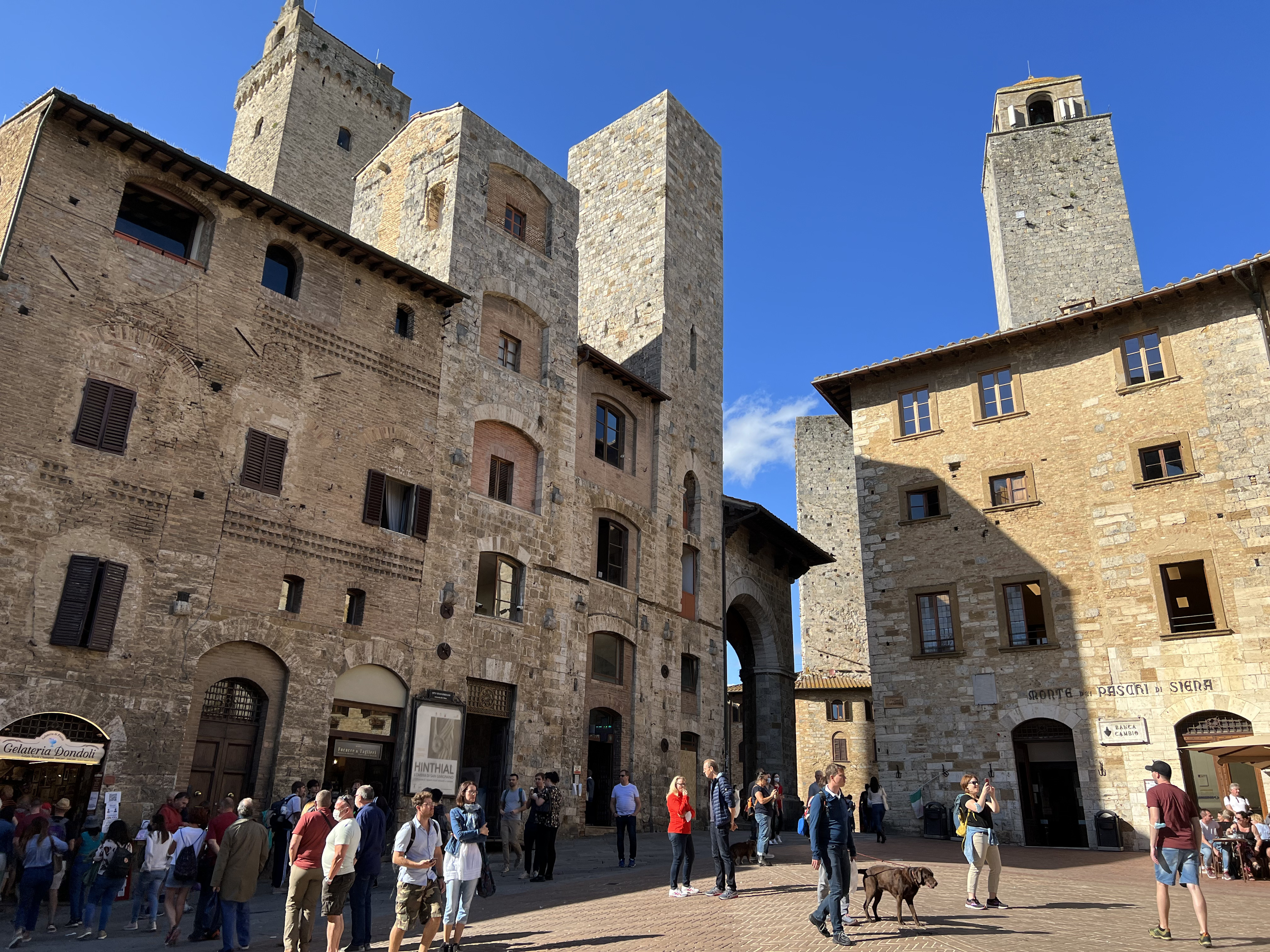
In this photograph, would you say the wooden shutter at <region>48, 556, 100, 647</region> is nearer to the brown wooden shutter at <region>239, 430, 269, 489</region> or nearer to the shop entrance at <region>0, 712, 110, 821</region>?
the shop entrance at <region>0, 712, 110, 821</region>

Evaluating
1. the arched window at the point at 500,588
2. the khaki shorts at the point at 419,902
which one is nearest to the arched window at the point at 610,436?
the arched window at the point at 500,588

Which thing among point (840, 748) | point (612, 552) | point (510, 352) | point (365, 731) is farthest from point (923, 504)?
point (840, 748)

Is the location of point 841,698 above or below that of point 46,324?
below

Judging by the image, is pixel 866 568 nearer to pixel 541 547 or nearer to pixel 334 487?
pixel 541 547

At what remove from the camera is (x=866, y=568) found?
24.3 metres

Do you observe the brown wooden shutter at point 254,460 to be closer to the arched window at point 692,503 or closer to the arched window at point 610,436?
the arched window at point 610,436

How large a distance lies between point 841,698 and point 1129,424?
18.6 m

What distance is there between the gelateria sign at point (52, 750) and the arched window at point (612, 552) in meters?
11.5

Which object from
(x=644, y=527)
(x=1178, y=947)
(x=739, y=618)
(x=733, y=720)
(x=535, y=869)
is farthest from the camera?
(x=733, y=720)

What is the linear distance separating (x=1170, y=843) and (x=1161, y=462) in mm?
14571

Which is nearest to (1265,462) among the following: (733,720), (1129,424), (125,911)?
(1129,424)

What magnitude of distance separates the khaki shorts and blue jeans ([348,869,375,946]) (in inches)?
33.5

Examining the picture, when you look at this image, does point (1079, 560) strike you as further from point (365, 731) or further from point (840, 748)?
point (840, 748)

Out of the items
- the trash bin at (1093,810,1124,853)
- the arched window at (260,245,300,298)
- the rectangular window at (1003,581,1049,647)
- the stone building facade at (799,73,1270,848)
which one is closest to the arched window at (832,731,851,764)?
the stone building facade at (799,73,1270,848)
